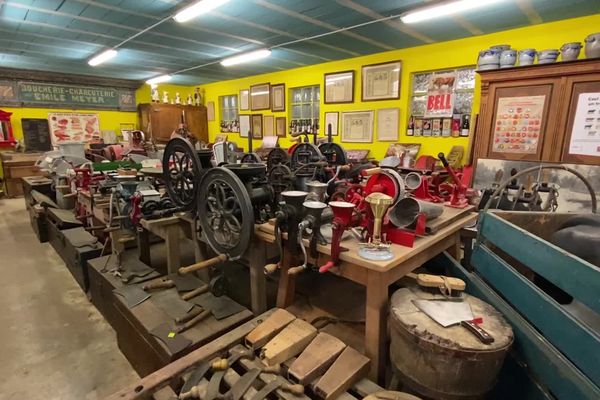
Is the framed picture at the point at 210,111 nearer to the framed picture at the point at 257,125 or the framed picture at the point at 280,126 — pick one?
the framed picture at the point at 257,125

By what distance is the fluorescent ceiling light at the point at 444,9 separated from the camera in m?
3.12

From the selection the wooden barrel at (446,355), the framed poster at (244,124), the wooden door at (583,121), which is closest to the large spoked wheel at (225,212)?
the wooden barrel at (446,355)

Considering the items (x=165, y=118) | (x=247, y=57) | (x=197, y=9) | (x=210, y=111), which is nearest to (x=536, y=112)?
(x=197, y=9)

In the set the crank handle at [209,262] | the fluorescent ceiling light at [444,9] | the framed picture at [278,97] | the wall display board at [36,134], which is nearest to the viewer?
the crank handle at [209,262]

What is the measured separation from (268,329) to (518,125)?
138 inches

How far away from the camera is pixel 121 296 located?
2047 millimetres

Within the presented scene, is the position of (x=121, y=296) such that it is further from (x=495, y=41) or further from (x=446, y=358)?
(x=495, y=41)

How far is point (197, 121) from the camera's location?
8.51 m

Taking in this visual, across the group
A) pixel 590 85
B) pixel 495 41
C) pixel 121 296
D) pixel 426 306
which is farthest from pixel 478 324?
pixel 495 41

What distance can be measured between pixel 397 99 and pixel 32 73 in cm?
766

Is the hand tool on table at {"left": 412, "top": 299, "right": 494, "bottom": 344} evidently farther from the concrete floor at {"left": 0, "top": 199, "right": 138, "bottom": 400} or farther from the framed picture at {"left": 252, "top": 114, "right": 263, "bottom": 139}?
the framed picture at {"left": 252, "top": 114, "right": 263, "bottom": 139}

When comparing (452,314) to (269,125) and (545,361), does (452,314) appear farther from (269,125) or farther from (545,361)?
(269,125)

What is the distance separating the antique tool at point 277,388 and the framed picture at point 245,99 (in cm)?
699

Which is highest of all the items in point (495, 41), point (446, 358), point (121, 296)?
point (495, 41)
